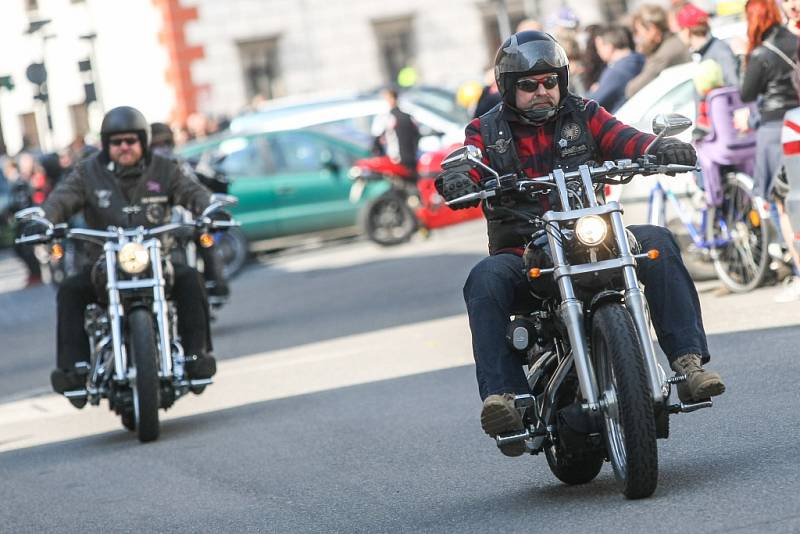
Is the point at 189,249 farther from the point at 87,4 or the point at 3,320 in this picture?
the point at 87,4

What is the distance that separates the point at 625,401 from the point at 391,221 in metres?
16.4

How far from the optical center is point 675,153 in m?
6.69

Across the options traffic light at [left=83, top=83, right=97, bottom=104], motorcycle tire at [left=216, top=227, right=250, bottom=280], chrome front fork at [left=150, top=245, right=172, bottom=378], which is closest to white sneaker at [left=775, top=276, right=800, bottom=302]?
chrome front fork at [left=150, top=245, right=172, bottom=378]

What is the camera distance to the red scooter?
2227cm

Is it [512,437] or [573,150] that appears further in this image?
[573,150]

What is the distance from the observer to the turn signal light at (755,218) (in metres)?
12.0

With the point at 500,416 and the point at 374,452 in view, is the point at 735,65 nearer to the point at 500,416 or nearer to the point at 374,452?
the point at 374,452

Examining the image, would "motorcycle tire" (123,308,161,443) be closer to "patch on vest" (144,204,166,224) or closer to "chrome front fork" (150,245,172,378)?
"chrome front fork" (150,245,172,378)

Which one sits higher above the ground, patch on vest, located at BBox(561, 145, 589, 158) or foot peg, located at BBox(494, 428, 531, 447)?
patch on vest, located at BBox(561, 145, 589, 158)

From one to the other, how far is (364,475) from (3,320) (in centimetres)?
1437

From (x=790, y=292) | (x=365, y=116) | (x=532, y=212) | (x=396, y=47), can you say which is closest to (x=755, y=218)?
(x=790, y=292)

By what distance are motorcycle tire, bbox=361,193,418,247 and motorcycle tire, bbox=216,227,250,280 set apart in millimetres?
1492

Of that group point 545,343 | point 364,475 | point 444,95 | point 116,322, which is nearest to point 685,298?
point 545,343

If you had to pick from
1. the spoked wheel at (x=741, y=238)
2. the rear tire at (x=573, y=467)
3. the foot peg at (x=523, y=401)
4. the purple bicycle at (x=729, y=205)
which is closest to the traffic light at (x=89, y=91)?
the purple bicycle at (x=729, y=205)
